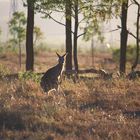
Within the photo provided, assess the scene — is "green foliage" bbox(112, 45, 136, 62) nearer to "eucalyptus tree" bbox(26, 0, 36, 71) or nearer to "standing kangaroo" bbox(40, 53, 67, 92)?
"eucalyptus tree" bbox(26, 0, 36, 71)

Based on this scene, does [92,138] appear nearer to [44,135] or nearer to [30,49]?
[44,135]

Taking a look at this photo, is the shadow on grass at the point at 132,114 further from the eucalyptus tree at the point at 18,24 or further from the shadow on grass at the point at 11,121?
the eucalyptus tree at the point at 18,24

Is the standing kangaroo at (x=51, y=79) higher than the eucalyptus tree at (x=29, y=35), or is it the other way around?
the eucalyptus tree at (x=29, y=35)

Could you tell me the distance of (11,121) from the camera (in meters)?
12.1

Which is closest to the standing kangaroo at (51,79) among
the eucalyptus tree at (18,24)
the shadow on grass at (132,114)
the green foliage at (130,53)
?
the shadow on grass at (132,114)

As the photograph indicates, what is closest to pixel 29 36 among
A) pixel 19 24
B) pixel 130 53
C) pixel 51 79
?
pixel 51 79

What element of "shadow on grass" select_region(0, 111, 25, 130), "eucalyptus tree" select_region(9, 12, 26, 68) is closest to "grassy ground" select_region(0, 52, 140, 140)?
"shadow on grass" select_region(0, 111, 25, 130)

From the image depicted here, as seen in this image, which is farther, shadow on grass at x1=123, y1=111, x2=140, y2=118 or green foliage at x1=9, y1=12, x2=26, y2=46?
green foliage at x1=9, y1=12, x2=26, y2=46

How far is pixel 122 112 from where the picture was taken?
1319 cm

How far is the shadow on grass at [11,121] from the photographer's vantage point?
1177 cm

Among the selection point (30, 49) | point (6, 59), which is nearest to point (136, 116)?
point (30, 49)

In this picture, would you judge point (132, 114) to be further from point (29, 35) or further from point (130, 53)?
point (130, 53)

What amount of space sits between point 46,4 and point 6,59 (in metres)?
30.2

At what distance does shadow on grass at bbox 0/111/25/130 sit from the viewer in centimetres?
1177
